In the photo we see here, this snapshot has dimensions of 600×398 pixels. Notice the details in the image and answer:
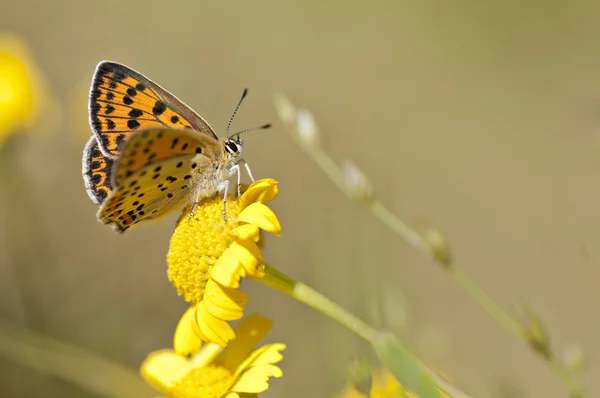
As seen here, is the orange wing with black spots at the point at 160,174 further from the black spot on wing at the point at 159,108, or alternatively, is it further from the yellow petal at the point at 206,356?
the yellow petal at the point at 206,356

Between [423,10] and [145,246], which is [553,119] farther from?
[145,246]

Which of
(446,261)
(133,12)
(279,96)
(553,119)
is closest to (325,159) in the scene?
(279,96)

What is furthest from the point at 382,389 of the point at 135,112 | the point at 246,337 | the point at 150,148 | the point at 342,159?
the point at 342,159

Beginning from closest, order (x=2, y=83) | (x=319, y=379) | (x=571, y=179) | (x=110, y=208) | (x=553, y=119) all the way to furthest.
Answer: (x=110, y=208) → (x=319, y=379) → (x=2, y=83) → (x=571, y=179) → (x=553, y=119)

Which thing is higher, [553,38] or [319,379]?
[553,38]

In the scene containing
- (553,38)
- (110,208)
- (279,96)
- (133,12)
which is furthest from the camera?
(133,12)

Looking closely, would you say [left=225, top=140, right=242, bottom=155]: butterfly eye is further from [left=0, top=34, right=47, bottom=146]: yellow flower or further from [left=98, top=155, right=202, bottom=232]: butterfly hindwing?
[left=0, top=34, right=47, bottom=146]: yellow flower

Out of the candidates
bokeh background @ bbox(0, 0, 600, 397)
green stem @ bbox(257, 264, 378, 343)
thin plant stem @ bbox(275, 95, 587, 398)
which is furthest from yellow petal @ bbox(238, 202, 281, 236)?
bokeh background @ bbox(0, 0, 600, 397)
